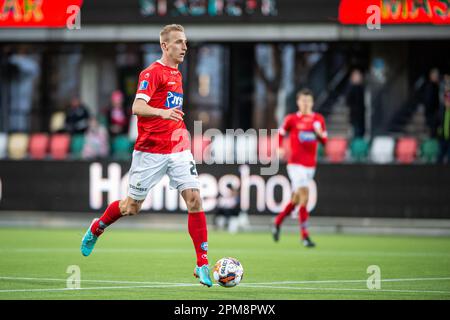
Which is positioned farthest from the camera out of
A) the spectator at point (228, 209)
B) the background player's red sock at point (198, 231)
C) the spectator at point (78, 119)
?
the spectator at point (78, 119)

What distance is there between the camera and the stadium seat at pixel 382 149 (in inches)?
918

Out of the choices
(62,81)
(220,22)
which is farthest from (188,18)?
(62,81)

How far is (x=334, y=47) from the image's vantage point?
26.8m

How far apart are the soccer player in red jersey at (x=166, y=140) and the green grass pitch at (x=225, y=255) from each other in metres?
0.86

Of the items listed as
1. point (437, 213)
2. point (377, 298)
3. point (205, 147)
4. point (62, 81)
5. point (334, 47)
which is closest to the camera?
point (377, 298)

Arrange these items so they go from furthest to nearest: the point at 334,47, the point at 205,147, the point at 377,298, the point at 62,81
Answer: the point at 62,81 → the point at 334,47 → the point at 205,147 → the point at 377,298

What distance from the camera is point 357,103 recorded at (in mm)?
25641

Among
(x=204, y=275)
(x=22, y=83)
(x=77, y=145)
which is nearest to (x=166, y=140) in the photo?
(x=204, y=275)

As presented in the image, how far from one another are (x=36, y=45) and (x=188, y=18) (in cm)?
613

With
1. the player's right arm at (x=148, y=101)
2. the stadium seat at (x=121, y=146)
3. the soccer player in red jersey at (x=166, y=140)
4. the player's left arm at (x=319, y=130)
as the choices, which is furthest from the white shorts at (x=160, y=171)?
the stadium seat at (x=121, y=146)

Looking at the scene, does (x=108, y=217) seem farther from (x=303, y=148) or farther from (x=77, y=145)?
(x=77, y=145)

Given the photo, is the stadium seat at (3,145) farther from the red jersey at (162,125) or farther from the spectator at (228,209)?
the red jersey at (162,125)

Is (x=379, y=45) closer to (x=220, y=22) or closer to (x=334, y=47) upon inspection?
(x=334, y=47)
